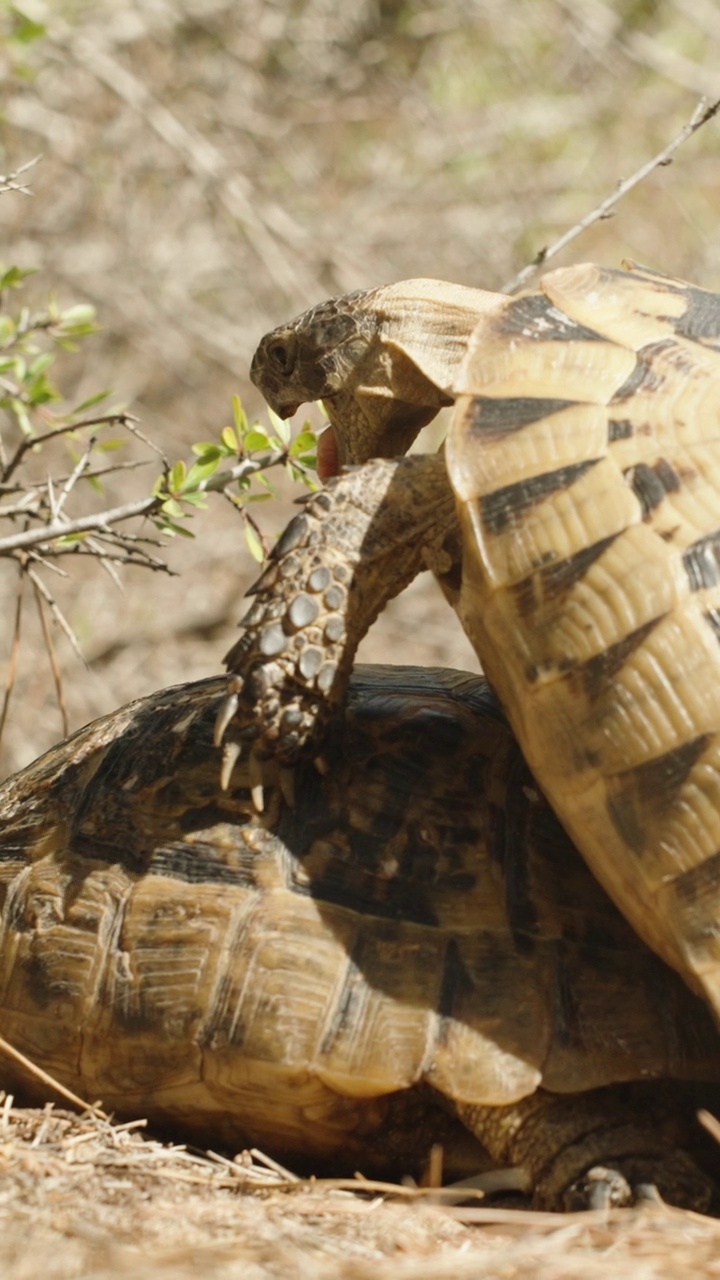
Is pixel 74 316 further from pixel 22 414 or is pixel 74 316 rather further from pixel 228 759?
pixel 228 759

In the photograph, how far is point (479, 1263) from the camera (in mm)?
2178

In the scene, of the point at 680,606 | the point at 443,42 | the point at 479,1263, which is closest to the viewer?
A: the point at 479,1263

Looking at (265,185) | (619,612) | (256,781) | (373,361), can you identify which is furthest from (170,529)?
(265,185)

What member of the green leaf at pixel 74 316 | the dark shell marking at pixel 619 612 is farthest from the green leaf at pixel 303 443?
the green leaf at pixel 74 316

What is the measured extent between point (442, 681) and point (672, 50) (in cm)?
897

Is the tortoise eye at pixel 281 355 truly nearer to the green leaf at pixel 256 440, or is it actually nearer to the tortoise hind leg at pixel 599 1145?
the green leaf at pixel 256 440

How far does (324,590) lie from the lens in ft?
9.20

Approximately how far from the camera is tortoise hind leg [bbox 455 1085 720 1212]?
2.62 meters

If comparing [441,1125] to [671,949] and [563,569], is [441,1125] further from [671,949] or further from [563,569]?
[563,569]

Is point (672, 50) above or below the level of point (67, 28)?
above

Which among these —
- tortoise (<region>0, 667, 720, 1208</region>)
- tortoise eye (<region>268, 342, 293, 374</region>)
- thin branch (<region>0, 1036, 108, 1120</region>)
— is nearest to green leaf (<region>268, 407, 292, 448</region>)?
tortoise eye (<region>268, 342, 293, 374</region>)

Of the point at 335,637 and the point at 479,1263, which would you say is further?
the point at 335,637

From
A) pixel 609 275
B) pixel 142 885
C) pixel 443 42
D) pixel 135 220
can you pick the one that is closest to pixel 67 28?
pixel 135 220

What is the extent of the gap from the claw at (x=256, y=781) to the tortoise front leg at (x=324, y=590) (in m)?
0.04
